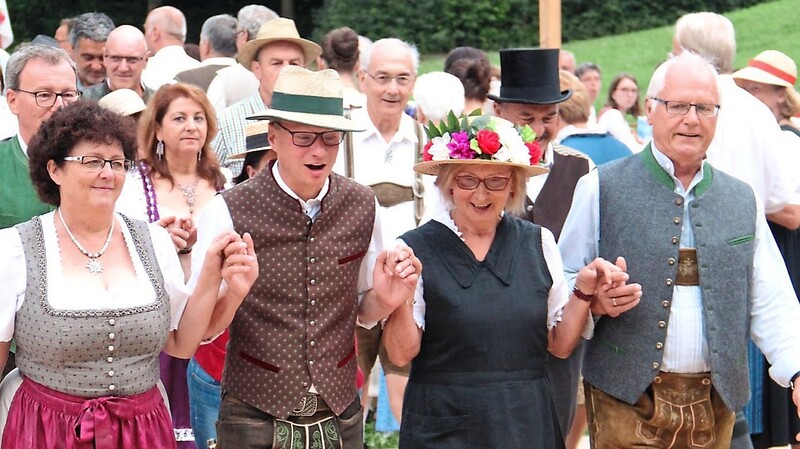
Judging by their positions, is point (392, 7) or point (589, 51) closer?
point (589, 51)

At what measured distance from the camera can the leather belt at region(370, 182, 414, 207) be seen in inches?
265

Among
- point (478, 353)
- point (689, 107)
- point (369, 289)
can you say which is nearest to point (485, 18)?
point (689, 107)

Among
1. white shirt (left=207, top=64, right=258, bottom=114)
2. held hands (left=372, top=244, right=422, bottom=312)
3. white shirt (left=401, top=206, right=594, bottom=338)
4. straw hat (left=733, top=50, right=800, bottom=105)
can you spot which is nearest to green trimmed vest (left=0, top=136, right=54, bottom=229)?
held hands (left=372, top=244, right=422, bottom=312)

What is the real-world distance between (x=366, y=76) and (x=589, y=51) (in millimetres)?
20898

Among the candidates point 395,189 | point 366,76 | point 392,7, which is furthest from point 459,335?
point 392,7

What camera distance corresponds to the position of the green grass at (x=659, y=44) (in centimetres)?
2320

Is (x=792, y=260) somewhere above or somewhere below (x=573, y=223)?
below

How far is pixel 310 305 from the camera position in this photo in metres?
4.53

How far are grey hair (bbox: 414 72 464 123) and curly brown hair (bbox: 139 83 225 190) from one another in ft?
5.38

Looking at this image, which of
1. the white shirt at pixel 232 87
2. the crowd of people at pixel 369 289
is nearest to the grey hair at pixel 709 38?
the crowd of people at pixel 369 289

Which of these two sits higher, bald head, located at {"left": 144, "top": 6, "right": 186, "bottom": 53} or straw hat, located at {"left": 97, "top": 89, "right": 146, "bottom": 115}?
bald head, located at {"left": 144, "top": 6, "right": 186, "bottom": 53}

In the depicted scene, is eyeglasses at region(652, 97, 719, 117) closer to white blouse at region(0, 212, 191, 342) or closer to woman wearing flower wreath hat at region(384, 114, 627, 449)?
woman wearing flower wreath hat at region(384, 114, 627, 449)

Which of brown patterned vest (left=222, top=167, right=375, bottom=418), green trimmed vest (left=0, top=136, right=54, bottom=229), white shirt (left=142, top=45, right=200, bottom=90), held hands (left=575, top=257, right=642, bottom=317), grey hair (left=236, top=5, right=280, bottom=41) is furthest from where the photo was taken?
grey hair (left=236, top=5, right=280, bottom=41)

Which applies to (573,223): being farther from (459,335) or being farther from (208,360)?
(208,360)
